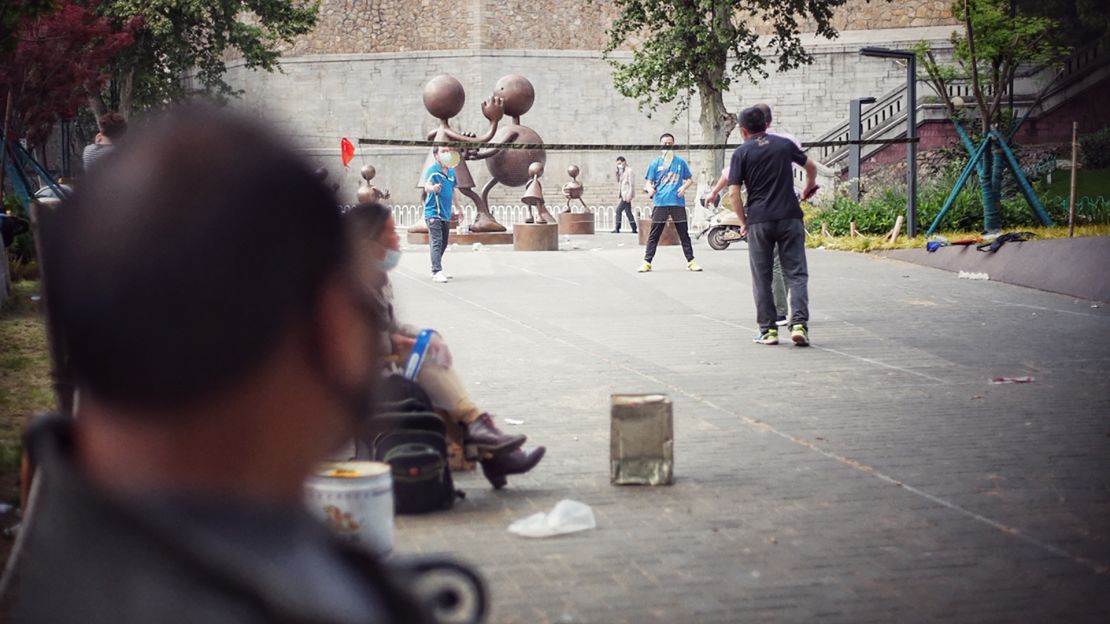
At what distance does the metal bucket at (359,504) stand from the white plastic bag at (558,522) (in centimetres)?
76

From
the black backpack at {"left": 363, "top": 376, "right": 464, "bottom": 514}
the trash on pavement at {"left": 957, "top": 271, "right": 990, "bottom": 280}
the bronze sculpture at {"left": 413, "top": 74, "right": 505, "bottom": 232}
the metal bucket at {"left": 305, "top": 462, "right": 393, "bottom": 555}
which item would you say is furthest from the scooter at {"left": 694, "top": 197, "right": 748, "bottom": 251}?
the metal bucket at {"left": 305, "top": 462, "right": 393, "bottom": 555}

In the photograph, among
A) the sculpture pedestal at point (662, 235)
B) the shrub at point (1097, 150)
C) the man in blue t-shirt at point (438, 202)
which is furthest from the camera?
the shrub at point (1097, 150)

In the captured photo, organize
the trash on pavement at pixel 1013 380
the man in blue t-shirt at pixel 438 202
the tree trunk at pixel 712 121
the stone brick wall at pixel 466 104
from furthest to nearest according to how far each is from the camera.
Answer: the stone brick wall at pixel 466 104 < the tree trunk at pixel 712 121 < the man in blue t-shirt at pixel 438 202 < the trash on pavement at pixel 1013 380

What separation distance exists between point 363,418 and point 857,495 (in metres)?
5.04

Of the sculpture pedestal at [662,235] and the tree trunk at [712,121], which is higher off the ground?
the tree trunk at [712,121]

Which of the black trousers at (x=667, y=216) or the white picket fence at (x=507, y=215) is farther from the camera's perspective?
the white picket fence at (x=507, y=215)

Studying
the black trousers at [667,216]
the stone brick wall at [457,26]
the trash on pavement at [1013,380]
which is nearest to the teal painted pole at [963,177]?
the black trousers at [667,216]

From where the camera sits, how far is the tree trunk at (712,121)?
3369cm

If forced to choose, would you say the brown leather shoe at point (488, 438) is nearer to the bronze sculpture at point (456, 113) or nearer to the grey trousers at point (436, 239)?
the grey trousers at point (436, 239)

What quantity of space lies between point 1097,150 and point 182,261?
3440 cm

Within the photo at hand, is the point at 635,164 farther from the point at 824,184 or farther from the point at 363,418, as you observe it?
the point at 363,418

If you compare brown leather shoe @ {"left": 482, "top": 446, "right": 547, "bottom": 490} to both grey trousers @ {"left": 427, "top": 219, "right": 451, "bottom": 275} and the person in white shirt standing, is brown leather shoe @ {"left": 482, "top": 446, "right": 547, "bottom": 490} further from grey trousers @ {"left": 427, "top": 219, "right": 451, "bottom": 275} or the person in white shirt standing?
the person in white shirt standing

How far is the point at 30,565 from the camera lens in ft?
3.69

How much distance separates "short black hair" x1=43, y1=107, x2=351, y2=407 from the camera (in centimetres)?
105
